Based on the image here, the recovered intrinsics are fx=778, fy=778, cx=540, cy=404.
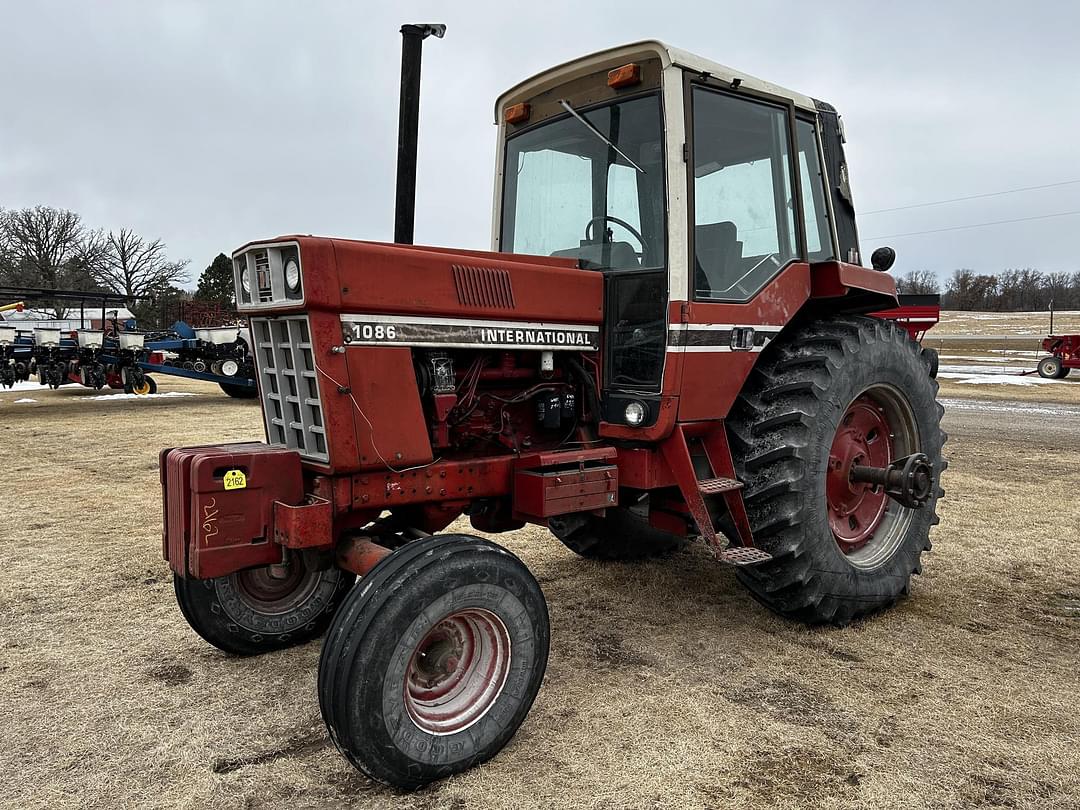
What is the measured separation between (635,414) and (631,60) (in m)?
1.63

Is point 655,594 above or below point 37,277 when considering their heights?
below

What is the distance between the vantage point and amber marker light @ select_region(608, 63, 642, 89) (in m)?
3.47

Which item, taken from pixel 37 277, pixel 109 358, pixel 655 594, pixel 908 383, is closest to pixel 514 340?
pixel 655 594

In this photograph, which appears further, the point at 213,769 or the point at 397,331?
the point at 397,331

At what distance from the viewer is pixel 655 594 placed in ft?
14.6

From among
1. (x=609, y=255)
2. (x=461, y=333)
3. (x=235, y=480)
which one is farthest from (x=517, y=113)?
(x=235, y=480)

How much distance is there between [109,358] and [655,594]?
1540 cm

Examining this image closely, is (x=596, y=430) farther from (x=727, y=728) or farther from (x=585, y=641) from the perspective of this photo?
(x=727, y=728)

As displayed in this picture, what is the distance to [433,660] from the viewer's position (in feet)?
9.20

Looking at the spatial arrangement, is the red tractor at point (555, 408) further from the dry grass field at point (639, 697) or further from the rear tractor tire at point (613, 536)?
the dry grass field at point (639, 697)

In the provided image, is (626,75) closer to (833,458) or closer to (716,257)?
(716,257)

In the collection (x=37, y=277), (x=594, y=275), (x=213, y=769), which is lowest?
(x=213, y=769)

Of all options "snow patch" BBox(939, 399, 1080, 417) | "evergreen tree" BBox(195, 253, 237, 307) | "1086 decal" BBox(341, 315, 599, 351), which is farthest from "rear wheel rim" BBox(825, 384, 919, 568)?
"evergreen tree" BBox(195, 253, 237, 307)

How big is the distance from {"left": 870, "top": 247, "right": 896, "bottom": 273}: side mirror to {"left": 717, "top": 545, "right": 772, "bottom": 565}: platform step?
1.95 metres
